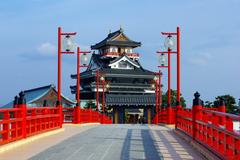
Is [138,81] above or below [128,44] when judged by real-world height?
below

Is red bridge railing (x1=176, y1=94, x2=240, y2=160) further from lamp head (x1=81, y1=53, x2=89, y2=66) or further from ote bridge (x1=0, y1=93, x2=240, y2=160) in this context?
lamp head (x1=81, y1=53, x2=89, y2=66)

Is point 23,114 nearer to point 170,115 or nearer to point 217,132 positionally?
point 217,132

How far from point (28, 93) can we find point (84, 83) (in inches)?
803

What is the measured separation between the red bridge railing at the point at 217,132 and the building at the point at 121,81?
50.9 meters

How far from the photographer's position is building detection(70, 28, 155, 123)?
214 feet

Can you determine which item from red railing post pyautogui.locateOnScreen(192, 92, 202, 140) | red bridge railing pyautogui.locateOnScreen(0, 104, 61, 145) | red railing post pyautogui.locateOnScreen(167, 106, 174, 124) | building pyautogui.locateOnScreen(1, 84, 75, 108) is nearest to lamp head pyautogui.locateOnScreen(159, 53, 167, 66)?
red railing post pyautogui.locateOnScreen(167, 106, 174, 124)

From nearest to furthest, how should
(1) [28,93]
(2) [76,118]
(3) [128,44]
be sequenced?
(2) [76,118] → (1) [28,93] → (3) [128,44]

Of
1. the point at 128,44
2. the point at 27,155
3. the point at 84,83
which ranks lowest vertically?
the point at 27,155

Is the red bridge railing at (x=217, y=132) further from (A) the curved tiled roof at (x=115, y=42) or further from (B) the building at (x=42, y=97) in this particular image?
(A) the curved tiled roof at (x=115, y=42)

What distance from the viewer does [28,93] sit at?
56.6m

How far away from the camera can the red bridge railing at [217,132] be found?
788cm

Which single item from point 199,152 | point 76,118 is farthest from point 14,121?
point 76,118

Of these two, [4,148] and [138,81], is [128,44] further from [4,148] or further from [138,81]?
[4,148]

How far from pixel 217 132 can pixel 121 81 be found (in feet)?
208
